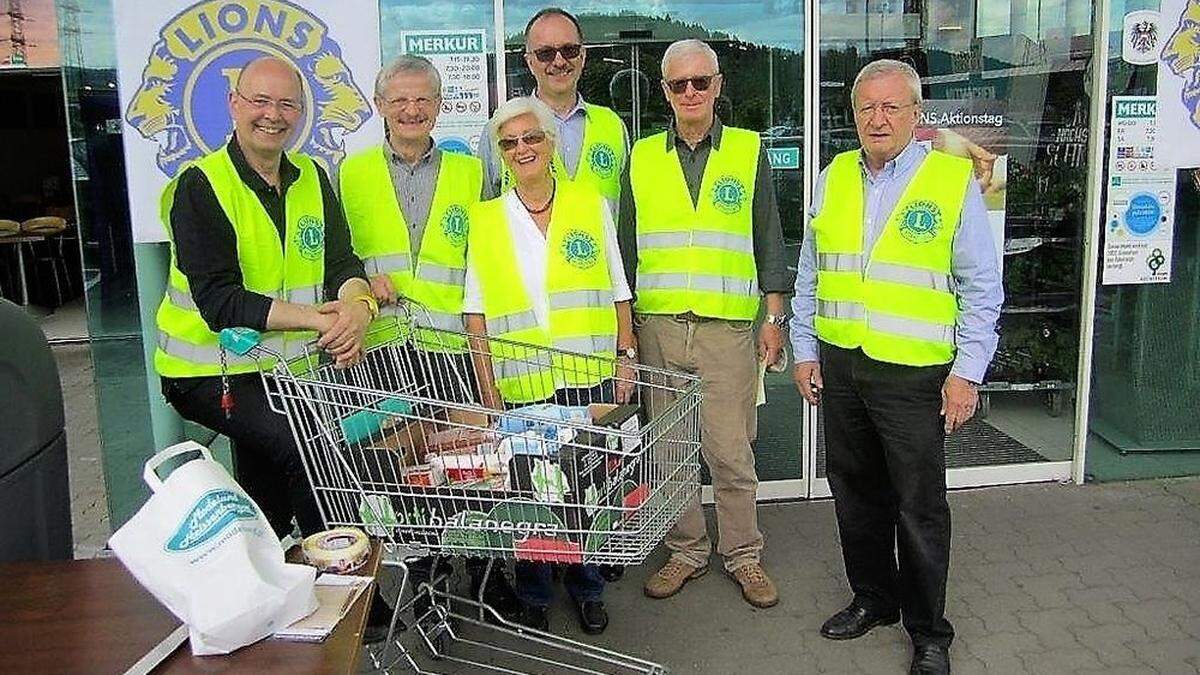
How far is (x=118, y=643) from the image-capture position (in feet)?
5.71

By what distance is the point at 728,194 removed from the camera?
12.6ft

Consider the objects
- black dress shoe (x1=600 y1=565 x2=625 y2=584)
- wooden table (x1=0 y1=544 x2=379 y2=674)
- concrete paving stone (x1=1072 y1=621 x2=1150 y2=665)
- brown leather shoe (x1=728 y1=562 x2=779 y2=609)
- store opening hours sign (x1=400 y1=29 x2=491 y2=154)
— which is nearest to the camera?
wooden table (x1=0 y1=544 x2=379 y2=674)

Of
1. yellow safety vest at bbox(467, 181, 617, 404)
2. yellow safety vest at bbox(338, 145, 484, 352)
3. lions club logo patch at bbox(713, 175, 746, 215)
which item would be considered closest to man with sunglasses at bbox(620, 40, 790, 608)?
lions club logo patch at bbox(713, 175, 746, 215)

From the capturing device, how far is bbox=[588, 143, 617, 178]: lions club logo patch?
158 inches

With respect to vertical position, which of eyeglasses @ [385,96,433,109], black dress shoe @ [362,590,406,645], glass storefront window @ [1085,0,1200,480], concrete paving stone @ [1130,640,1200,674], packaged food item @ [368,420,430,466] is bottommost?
concrete paving stone @ [1130,640,1200,674]

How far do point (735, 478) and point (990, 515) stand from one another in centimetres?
164

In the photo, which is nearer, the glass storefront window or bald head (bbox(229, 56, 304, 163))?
bald head (bbox(229, 56, 304, 163))

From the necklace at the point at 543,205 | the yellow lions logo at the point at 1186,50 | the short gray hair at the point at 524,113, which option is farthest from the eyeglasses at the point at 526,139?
the yellow lions logo at the point at 1186,50

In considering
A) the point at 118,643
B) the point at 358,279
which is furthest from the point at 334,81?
the point at 118,643

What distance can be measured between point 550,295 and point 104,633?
6.32 feet

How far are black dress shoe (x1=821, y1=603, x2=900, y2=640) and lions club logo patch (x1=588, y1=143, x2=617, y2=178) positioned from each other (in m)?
1.87

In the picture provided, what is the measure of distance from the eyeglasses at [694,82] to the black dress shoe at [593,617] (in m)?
1.92

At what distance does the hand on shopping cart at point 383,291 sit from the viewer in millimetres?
3711

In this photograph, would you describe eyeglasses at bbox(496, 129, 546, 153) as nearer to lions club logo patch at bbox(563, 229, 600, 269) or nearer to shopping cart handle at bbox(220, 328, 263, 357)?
lions club logo patch at bbox(563, 229, 600, 269)
